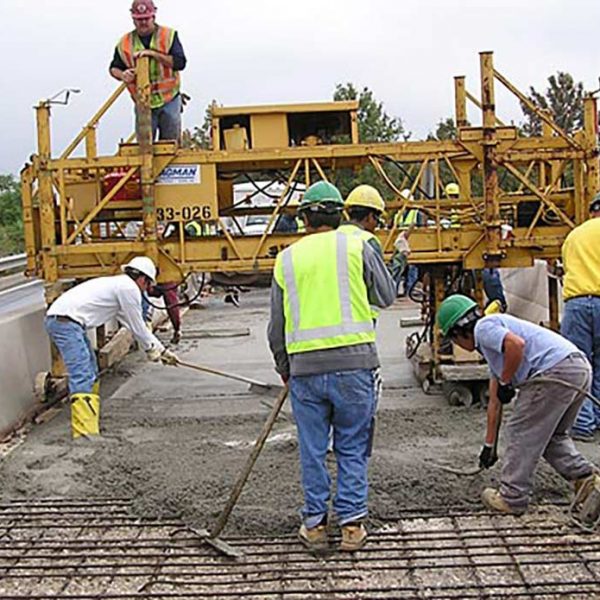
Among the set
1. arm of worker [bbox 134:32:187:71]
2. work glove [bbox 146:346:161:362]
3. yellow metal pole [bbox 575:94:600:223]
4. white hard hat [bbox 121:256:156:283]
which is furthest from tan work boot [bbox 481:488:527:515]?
arm of worker [bbox 134:32:187:71]

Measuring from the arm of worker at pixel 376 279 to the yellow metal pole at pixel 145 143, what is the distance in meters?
3.65

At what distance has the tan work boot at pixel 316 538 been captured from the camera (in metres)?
4.84

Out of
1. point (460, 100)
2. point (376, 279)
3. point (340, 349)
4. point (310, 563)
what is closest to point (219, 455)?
point (310, 563)

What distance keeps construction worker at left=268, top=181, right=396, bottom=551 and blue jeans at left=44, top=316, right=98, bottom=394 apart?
2.86m

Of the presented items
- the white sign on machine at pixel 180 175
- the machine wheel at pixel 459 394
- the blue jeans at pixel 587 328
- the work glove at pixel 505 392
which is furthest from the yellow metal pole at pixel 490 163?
the work glove at pixel 505 392

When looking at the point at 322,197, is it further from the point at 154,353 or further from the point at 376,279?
the point at 154,353

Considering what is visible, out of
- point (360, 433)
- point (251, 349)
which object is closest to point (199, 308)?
point (251, 349)

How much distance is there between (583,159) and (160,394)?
434 centimetres

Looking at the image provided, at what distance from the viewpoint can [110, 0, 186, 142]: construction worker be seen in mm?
8734

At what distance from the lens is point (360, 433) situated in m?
4.91

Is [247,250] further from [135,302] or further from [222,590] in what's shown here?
[222,590]

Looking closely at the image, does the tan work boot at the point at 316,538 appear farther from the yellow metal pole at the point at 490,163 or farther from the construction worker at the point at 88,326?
the yellow metal pole at the point at 490,163

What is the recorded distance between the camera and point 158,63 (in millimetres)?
8750

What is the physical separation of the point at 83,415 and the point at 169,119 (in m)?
2.99
